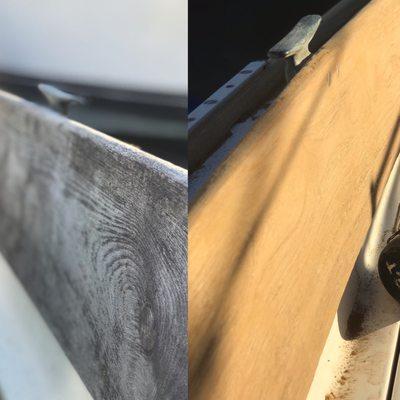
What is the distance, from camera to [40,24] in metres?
1.17

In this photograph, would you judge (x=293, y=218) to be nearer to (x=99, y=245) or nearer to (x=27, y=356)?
(x=99, y=245)

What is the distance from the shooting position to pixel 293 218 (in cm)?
102

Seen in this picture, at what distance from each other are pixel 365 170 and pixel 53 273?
0.77 metres

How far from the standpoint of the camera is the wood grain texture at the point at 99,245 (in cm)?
88

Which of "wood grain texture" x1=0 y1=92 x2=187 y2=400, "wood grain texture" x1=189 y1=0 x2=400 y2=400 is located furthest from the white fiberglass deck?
"wood grain texture" x1=189 y1=0 x2=400 y2=400

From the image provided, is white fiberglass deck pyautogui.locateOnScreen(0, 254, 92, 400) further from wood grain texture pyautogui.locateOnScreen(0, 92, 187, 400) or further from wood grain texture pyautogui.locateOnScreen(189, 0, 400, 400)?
wood grain texture pyautogui.locateOnScreen(189, 0, 400, 400)

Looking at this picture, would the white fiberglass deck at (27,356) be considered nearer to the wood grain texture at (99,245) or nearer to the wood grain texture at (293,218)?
the wood grain texture at (99,245)

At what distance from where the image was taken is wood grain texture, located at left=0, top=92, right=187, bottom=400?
881 mm

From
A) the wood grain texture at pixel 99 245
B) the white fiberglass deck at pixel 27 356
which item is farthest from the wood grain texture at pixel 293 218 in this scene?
the white fiberglass deck at pixel 27 356

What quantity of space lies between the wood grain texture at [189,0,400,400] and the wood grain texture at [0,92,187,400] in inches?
2.3

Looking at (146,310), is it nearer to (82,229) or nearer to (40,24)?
(82,229)

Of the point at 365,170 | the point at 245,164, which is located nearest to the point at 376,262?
the point at 365,170

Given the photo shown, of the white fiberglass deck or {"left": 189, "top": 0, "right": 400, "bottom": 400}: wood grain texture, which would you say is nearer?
{"left": 189, "top": 0, "right": 400, "bottom": 400}: wood grain texture

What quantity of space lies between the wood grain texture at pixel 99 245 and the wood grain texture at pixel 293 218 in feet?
0.19
